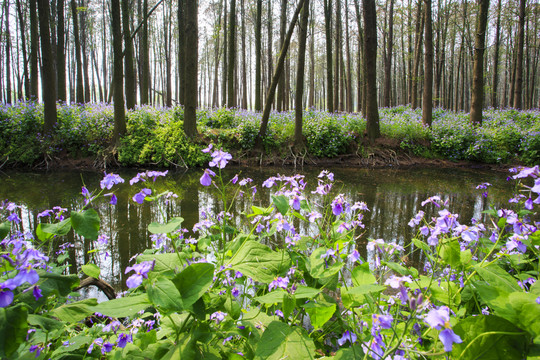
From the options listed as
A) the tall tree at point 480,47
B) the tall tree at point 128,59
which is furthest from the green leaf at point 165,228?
the tall tree at point 480,47

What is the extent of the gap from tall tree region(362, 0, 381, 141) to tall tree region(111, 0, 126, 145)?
7.02 meters

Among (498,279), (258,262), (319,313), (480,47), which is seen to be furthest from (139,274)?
(480,47)

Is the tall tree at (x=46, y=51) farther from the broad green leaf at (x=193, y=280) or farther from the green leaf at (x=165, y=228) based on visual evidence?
the broad green leaf at (x=193, y=280)

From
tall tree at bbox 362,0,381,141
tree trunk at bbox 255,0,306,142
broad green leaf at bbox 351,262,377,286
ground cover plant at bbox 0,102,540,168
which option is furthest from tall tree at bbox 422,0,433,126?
broad green leaf at bbox 351,262,377,286

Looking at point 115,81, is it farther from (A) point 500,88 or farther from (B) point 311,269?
(A) point 500,88

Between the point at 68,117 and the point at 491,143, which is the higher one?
the point at 68,117

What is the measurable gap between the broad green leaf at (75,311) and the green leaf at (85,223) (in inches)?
8.1

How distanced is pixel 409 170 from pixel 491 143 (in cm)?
325

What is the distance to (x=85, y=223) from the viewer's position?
928 millimetres

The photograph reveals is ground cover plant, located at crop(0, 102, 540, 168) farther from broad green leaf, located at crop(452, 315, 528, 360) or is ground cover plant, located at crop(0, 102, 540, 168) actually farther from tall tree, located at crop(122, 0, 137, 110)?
broad green leaf, located at crop(452, 315, 528, 360)

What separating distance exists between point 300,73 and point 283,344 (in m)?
9.25

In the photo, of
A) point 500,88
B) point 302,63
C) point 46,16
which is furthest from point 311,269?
point 500,88

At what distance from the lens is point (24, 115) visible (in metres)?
9.82

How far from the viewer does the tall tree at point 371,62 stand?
30.3 feet
